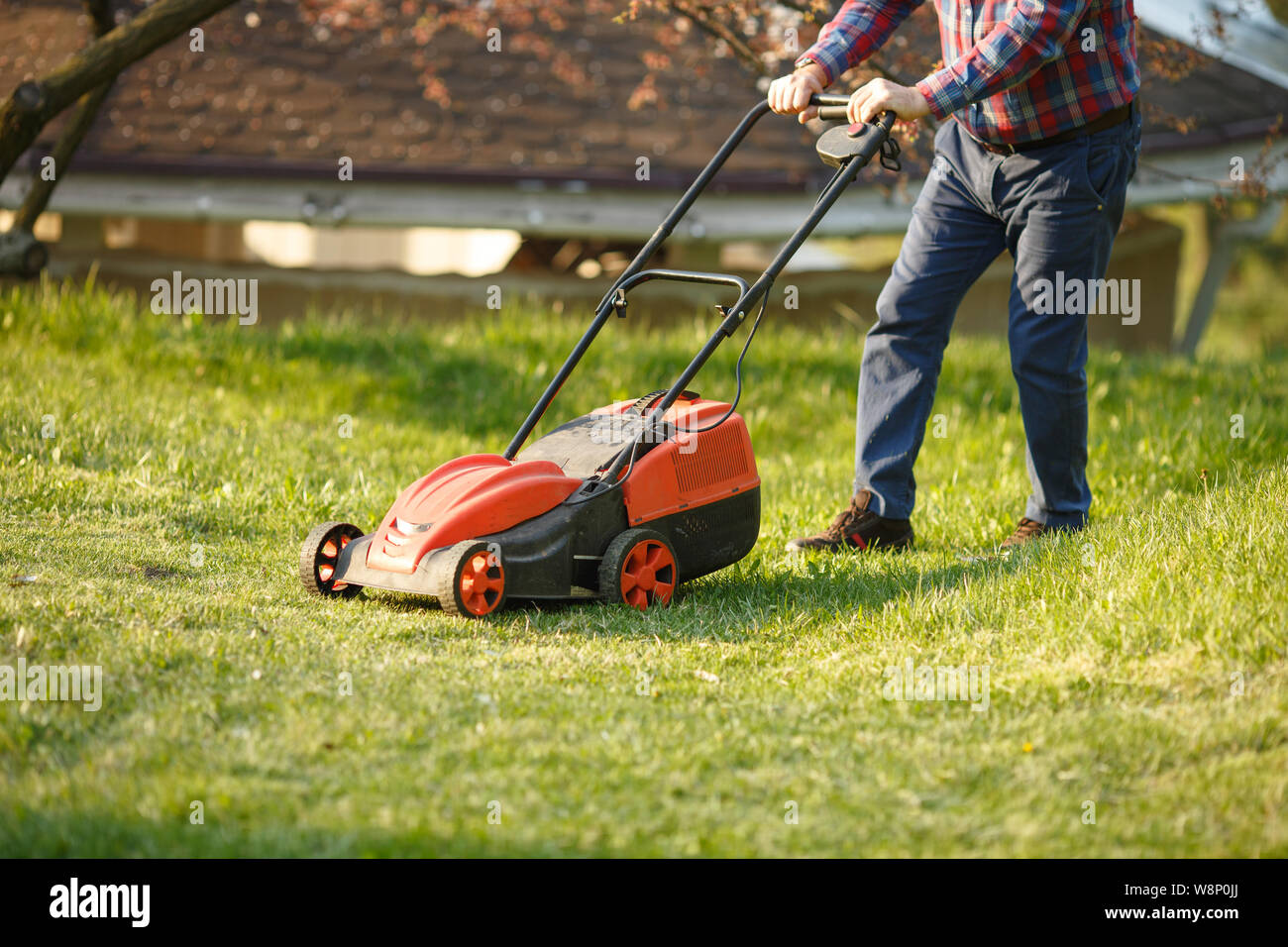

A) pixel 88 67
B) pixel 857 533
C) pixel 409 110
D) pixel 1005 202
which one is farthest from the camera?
pixel 409 110

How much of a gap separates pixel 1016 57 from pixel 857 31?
66 centimetres

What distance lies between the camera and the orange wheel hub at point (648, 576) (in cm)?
362

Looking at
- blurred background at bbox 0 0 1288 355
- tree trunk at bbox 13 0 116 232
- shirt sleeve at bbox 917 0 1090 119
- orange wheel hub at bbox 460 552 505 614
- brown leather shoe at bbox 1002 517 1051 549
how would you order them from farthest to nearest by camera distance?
blurred background at bbox 0 0 1288 355 → tree trunk at bbox 13 0 116 232 → brown leather shoe at bbox 1002 517 1051 549 → shirt sleeve at bbox 917 0 1090 119 → orange wheel hub at bbox 460 552 505 614

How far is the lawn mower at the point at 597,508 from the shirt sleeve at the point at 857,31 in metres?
0.22

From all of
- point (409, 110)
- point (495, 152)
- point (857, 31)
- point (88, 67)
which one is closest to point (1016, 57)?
point (857, 31)

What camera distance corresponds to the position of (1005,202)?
4062 millimetres

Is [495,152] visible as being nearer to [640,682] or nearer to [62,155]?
[62,155]

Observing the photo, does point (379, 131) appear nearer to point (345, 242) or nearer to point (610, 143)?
point (610, 143)

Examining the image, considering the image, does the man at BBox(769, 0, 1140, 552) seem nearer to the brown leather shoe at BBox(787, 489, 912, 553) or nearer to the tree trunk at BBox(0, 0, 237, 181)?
the brown leather shoe at BBox(787, 489, 912, 553)

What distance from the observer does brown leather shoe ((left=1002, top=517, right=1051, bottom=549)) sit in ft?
14.0

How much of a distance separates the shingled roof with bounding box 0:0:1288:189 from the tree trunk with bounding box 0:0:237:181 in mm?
3045

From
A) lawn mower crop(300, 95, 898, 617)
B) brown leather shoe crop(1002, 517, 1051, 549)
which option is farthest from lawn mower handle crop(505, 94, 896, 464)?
brown leather shoe crop(1002, 517, 1051, 549)
